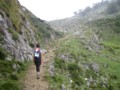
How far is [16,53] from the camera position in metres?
29.0

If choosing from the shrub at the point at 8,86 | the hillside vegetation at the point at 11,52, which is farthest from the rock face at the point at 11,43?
the shrub at the point at 8,86

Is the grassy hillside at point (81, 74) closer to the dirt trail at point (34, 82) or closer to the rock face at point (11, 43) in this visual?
the dirt trail at point (34, 82)

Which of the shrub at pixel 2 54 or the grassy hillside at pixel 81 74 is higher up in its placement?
the shrub at pixel 2 54

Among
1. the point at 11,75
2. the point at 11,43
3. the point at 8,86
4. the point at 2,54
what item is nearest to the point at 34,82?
the point at 11,75

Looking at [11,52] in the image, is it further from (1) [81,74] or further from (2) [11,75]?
(1) [81,74]

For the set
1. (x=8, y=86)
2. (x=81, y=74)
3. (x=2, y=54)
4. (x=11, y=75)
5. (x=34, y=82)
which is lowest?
(x=81, y=74)

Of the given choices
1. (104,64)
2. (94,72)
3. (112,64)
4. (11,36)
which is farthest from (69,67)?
(112,64)

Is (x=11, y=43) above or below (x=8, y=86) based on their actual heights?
above

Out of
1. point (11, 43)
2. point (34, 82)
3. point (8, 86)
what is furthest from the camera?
point (11, 43)

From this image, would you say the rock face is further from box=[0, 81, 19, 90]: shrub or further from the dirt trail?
box=[0, 81, 19, 90]: shrub

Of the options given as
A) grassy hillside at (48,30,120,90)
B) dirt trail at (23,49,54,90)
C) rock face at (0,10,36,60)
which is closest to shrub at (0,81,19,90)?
dirt trail at (23,49,54,90)

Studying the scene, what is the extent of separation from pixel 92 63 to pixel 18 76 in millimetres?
19703

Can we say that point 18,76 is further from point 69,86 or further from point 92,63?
point 92,63

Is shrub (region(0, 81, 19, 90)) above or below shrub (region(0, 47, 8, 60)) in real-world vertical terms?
below
